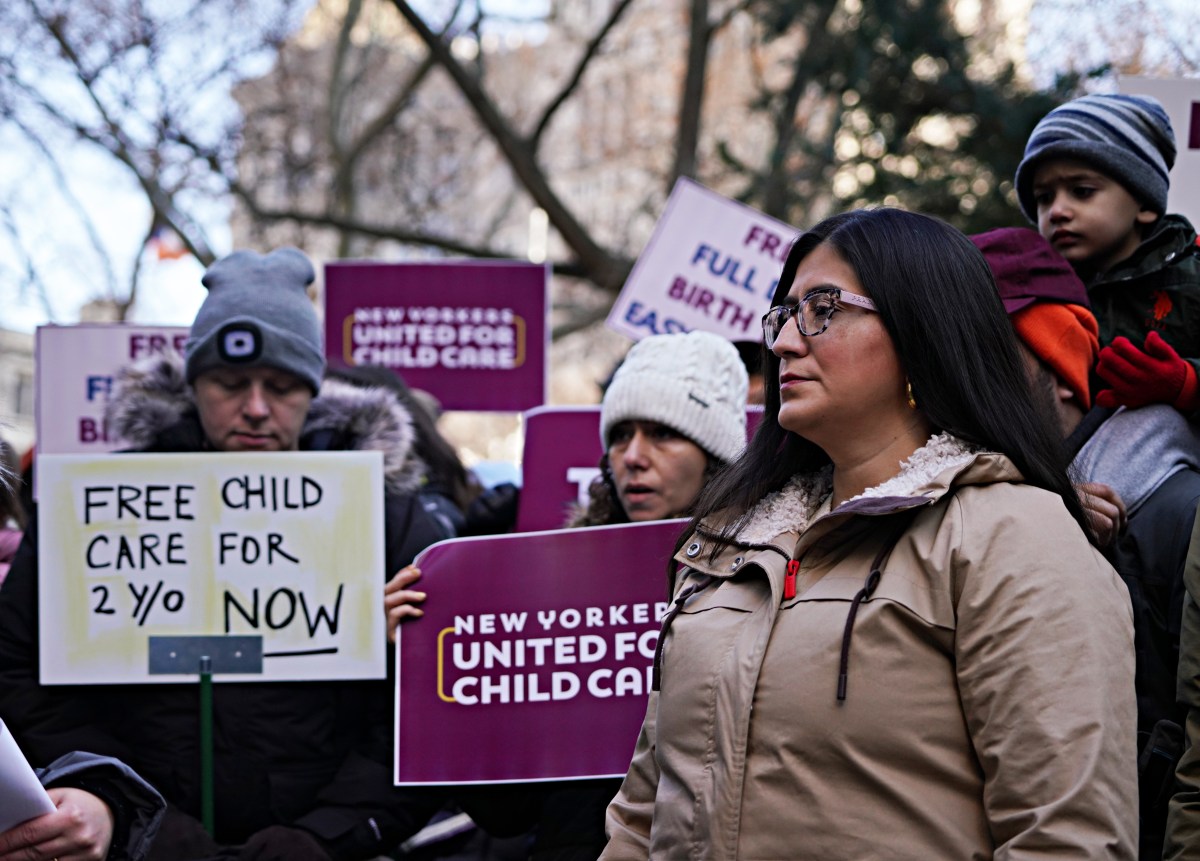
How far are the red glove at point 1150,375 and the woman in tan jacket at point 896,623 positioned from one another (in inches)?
29.6

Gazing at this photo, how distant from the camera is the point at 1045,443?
95.4 inches

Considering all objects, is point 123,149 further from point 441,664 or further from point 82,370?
point 441,664

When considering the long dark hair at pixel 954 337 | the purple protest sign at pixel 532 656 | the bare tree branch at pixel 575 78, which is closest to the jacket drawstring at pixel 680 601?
the long dark hair at pixel 954 337

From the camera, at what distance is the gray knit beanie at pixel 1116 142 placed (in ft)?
11.4

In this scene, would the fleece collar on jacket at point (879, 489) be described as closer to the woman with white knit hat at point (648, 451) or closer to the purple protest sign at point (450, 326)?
the woman with white knit hat at point (648, 451)

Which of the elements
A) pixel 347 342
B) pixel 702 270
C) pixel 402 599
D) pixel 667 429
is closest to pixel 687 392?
pixel 667 429

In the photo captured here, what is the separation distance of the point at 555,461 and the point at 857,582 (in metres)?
2.64

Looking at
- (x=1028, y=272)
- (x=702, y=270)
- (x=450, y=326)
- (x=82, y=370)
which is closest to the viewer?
(x=1028, y=272)

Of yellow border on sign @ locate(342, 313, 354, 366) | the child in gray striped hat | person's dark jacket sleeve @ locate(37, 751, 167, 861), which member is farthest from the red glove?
yellow border on sign @ locate(342, 313, 354, 366)

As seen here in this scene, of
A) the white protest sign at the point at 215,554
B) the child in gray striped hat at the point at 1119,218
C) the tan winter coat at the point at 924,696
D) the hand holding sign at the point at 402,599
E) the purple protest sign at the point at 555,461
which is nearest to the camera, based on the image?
the tan winter coat at the point at 924,696

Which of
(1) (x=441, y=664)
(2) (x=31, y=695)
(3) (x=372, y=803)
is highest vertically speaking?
(1) (x=441, y=664)

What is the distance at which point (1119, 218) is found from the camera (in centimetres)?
348

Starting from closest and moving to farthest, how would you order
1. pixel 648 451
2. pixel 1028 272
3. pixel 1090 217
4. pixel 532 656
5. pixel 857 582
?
1. pixel 857 582
2. pixel 1028 272
3. pixel 1090 217
4. pixel 532 656
5. pixel 648 451

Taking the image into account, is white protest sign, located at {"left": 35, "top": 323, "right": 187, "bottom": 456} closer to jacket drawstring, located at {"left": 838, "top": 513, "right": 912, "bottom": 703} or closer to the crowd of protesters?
the crowd of protesters
